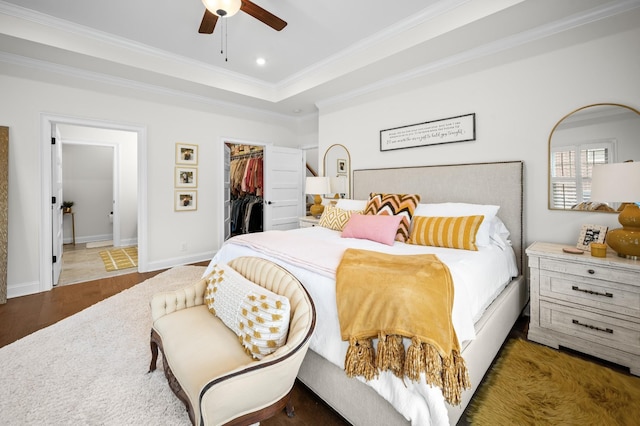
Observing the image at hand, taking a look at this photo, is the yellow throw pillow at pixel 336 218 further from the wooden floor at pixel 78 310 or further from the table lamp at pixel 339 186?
the wooden floor at pixel 78 310

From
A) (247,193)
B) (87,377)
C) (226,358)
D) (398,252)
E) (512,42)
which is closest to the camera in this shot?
(226,358)

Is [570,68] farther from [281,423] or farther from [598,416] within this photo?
[281,423]

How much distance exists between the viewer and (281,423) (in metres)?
1.47

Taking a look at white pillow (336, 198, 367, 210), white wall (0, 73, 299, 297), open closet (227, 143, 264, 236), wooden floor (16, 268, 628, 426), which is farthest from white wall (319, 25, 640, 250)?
open closet (227, 143, 264, 236)

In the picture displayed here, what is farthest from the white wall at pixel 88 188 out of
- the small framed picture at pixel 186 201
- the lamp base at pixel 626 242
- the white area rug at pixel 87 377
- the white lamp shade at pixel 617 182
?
the lamp base at pixel 626 242

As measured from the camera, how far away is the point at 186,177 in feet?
14.0

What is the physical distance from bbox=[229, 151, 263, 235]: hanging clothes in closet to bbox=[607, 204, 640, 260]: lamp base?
479cm

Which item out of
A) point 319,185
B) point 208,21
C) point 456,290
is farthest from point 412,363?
point 319,185

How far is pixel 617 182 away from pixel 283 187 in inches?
165

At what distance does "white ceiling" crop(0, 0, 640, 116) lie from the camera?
2424 millimetres

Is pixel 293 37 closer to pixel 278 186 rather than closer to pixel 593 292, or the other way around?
pixel 278 186

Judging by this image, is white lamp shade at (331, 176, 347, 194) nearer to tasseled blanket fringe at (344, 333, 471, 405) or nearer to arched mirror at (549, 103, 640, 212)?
arched mirror at (549, 103, 640, 212)

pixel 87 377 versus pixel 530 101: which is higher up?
pixel 530 101

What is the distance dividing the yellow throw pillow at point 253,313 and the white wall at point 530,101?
93.9 inches
